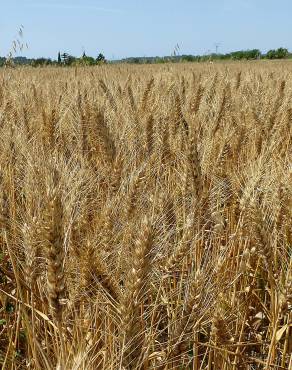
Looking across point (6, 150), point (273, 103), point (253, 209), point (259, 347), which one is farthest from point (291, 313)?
point (273, 103)

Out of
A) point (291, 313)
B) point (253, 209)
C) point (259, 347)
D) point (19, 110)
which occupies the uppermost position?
point (19, 110)

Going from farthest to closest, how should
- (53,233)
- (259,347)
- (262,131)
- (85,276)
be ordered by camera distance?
1. (262,131)
2. (259,347)
3. (85,276)
4. (53,233)

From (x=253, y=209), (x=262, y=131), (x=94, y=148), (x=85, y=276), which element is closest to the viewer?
(x=85, y=276)

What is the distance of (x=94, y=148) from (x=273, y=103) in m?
1.24

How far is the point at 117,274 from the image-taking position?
131cm

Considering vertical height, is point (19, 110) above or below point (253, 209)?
above

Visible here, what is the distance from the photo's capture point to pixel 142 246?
41.9 inches

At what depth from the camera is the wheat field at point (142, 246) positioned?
3.68 ft

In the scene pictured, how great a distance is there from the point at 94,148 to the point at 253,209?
1261 millimetres

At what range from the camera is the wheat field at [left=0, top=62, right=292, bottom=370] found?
3.68 feet

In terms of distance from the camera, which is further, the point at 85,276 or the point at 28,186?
the point at 28,186

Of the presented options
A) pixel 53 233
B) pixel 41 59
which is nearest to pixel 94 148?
pixel 53 233

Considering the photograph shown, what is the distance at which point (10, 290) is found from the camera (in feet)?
6.52

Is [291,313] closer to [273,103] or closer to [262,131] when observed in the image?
[262,131]
